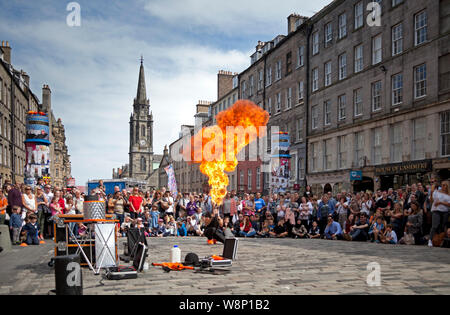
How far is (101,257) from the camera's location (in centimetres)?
896

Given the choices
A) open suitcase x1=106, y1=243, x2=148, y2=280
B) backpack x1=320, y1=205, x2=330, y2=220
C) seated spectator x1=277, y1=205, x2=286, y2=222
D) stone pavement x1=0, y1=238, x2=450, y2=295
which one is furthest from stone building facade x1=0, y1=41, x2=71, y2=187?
open suitcase x1=106, y1=243, x2=148, y2=280

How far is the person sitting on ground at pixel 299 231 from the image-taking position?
59.4 feet

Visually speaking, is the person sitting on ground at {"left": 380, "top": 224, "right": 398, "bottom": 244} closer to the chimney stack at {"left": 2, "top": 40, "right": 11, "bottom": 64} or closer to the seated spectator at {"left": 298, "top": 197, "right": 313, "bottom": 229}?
the seated spectator at {"left": 298, "top": 197, "right": 313, "bottom": 229}

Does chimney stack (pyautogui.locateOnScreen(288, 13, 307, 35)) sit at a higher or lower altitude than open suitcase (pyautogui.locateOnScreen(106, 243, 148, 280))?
higher

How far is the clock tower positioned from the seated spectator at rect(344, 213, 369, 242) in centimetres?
12235

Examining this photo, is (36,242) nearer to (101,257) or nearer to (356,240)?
(101,257)

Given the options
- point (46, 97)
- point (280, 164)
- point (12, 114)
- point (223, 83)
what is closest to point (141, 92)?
point (46, 97)

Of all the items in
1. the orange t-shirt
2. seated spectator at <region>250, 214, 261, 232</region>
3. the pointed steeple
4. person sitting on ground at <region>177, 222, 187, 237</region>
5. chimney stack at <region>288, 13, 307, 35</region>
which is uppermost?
the pointed steeple

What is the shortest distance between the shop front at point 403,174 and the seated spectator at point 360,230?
697 cm

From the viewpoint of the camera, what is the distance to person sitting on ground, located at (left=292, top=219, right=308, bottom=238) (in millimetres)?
18109

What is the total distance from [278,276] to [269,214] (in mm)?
11117

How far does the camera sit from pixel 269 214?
744 inches

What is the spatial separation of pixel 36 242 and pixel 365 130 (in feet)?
66.0

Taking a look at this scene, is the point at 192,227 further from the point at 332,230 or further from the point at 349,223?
the point at 349,223
